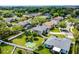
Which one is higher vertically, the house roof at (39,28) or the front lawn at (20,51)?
the house roof at (39,28)

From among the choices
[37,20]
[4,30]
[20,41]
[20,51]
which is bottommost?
[20,51]

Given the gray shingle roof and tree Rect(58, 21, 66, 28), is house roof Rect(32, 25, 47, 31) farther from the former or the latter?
tree Rect(58, 21, 66, 28)

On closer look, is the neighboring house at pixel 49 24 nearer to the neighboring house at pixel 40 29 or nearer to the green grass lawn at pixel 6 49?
the neighboring house at pixel 40 29

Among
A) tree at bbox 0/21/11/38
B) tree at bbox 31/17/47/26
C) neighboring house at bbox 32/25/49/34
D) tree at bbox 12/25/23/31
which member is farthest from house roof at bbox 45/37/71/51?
tree at bbox 0/21/11/38

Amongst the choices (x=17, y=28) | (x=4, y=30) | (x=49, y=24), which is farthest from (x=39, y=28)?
(x=4, y=30)

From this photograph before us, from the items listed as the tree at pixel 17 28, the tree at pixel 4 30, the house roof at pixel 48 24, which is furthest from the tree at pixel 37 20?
the tree at pixel 4 30

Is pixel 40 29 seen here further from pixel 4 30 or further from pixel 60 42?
pixel 4 30
